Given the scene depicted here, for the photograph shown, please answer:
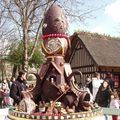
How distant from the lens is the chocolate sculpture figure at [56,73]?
25.6ft

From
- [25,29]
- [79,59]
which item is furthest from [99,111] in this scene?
[79,59]

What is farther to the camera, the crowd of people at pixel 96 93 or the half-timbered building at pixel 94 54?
the half-timbered building at pixel 94 54

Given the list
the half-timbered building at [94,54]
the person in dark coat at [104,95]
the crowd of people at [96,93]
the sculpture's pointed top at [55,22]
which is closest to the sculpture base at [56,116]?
the crowd of people at [96,93]

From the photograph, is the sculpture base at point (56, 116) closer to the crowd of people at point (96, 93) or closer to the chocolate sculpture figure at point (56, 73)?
the chocolate sculpture figure at point (56, 73)

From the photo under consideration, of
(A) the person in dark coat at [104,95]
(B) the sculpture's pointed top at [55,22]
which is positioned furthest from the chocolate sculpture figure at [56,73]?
(A) the person in dark coat at [104,95]

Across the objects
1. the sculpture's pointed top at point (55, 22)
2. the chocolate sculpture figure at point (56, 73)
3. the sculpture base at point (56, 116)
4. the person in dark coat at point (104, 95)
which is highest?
the sculpture's pointed top at point (55, 22)

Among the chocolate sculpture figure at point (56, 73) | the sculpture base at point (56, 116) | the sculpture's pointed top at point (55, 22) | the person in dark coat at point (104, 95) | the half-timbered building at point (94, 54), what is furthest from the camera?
the half-timbered building at point (94, 54)

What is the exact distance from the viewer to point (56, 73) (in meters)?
8.06

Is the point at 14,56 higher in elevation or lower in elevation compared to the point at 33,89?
higher

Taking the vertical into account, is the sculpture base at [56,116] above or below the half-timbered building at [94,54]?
below

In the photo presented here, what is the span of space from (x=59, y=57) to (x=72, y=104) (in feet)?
3.91

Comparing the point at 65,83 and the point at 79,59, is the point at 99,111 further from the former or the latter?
the point at 79,59

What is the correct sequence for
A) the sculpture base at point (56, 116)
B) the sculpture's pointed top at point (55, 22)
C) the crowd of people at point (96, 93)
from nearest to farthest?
the sculpture base at point (56, 116) → the sculpture's pointed top at point (55, 22) → the crowd of people at point (96, 93)

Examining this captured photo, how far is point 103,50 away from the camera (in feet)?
104
